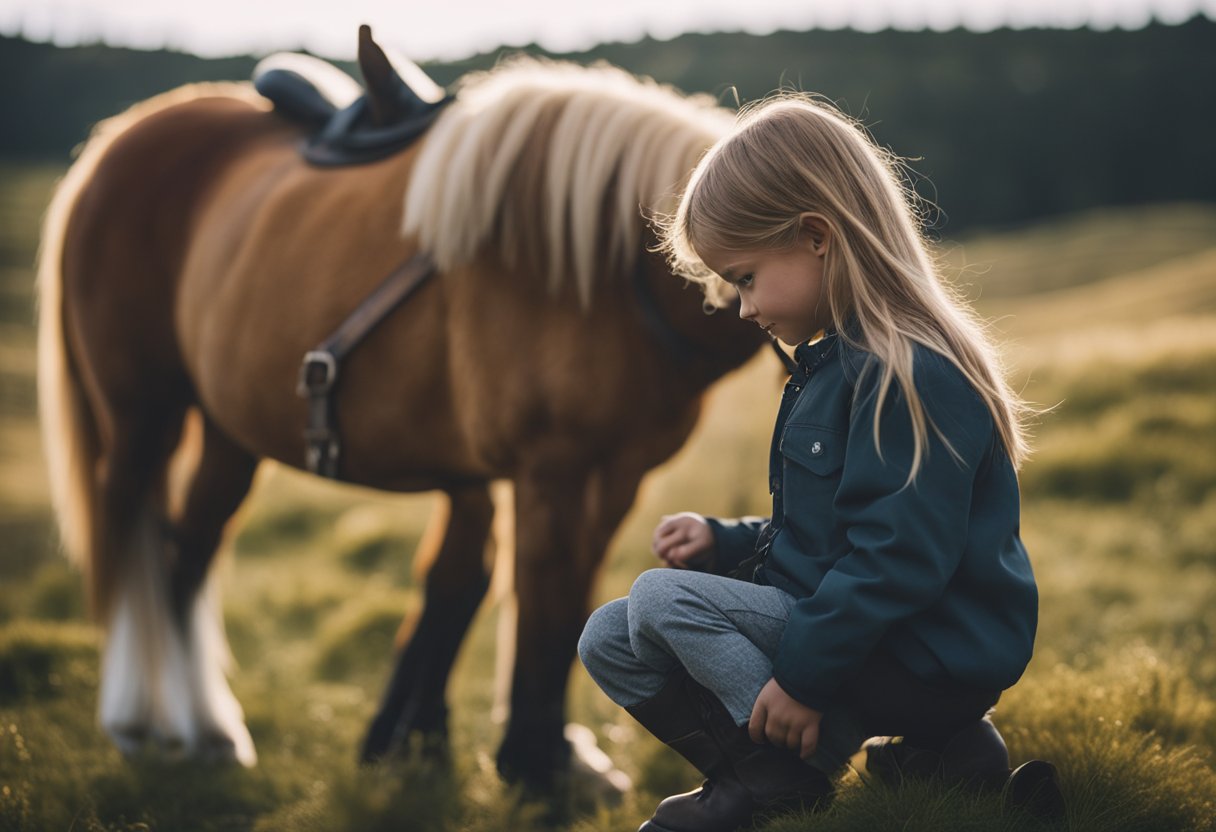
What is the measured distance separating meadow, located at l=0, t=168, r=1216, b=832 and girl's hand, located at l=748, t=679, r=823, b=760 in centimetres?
18

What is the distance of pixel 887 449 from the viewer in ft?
4.80

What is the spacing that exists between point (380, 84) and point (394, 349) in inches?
35.0

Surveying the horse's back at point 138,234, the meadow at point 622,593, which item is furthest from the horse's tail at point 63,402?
the meadow at point 622,593

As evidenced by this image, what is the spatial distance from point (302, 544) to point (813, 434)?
7.29 meters

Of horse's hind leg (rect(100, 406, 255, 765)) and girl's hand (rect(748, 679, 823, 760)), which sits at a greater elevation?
girl's hand (rect(748, 679, 823, 760))

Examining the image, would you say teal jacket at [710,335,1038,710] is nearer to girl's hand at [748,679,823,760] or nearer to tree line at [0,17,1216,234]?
girl's hand at [748,679,823,760]

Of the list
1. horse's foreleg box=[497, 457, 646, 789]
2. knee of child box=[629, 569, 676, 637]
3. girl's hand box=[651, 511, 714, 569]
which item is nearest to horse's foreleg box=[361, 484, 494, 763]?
horse's foreleg box=[497, 457, 646, 789]

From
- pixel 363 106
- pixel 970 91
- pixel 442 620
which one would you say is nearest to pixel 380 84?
pixel 363 106

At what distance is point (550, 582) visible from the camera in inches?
101

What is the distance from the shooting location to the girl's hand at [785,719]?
1.49 meters

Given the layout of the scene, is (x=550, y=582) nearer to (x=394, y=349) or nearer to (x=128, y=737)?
(x=394, y=349)

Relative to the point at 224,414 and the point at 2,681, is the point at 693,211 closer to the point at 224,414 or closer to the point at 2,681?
the point at 224,414

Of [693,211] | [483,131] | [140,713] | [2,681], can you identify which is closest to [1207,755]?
[693,211]

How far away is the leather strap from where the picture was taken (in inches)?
107
